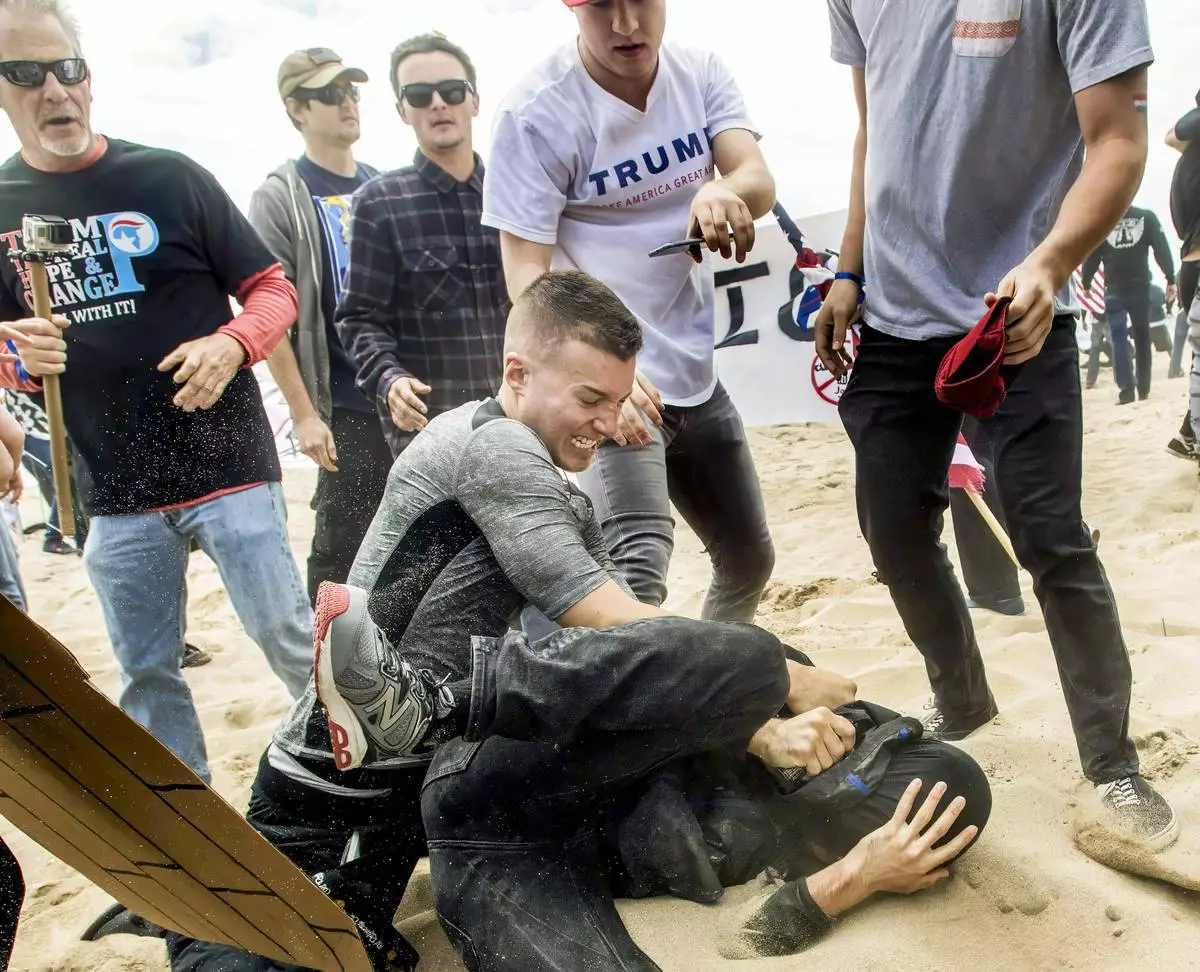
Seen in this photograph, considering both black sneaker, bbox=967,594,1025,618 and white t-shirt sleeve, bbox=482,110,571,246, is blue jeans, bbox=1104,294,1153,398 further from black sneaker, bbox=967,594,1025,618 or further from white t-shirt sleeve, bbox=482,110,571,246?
white t-shirt sleeve, bbox=482,110,571,246

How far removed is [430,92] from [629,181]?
813 mm

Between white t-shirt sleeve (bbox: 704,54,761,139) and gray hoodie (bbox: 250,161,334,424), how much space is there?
45.6 inches

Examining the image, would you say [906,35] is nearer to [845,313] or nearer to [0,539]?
[845,313]

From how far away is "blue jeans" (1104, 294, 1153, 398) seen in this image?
18.8 feet

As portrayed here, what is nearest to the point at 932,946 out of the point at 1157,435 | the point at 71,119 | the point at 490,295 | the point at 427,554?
the point at 427,554

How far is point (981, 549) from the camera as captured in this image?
8.03 feet

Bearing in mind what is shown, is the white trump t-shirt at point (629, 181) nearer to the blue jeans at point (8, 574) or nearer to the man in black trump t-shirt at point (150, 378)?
the man in black trump t-shirt at point (150, 378)

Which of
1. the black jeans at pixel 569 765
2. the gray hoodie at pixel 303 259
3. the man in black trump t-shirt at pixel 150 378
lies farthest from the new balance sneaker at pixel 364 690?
the gray hoodie at pixel 303 259

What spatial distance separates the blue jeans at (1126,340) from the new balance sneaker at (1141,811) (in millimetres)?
5098

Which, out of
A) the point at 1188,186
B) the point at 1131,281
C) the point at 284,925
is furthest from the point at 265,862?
the point at 1131,281

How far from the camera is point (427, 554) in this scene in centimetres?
140

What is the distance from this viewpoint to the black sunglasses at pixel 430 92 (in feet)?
7.80

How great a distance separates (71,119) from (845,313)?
55.4 inches

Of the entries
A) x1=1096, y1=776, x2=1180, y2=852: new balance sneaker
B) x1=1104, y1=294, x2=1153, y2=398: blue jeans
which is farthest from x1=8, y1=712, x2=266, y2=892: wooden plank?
x1=1104, y1=294, x2=1153, y2=398: blue jeans
